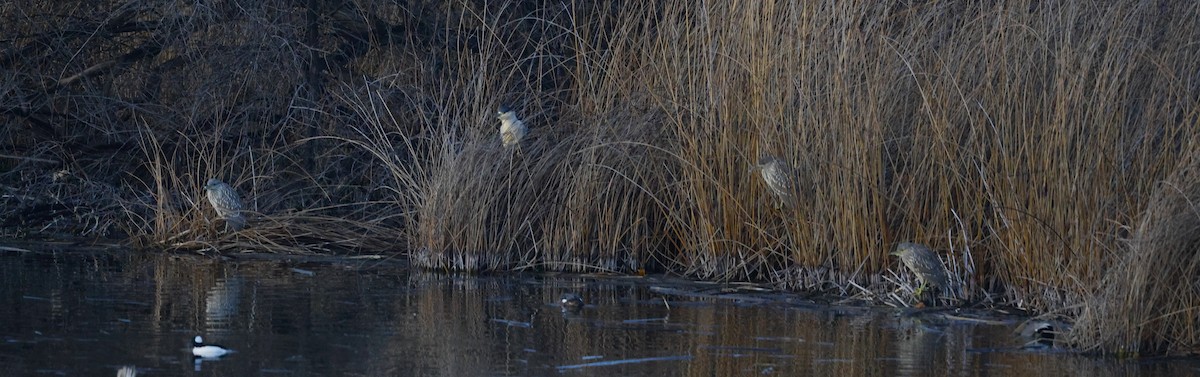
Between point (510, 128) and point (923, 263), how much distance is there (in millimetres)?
2982

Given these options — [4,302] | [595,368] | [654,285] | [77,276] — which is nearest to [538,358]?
[595,368]

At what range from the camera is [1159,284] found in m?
6.29

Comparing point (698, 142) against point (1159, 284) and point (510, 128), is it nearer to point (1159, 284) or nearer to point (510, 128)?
point (510, 128)

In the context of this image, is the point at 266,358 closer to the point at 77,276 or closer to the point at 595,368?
the point at 595,368

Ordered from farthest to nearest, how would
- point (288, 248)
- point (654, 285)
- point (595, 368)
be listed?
1. point (288, 248)
2. point (654, 285)
3. point (595, 368)

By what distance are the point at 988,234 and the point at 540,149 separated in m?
2.82

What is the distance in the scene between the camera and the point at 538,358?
641 cm

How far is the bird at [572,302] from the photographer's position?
25.7ft

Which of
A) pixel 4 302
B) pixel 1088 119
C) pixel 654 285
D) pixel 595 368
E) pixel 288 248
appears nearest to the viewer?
pixel 595 368

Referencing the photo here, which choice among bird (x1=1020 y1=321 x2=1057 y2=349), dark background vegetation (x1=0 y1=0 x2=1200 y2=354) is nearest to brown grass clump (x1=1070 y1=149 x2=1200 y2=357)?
dark background vegetation (x1=0 y1=0 x2=1200 y2=354)

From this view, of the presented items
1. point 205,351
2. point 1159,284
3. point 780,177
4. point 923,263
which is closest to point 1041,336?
point 1159,284

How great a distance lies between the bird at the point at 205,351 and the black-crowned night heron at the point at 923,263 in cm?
315

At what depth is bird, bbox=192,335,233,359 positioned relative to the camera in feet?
20.6

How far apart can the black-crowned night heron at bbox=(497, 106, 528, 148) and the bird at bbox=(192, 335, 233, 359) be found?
3.26 metres
